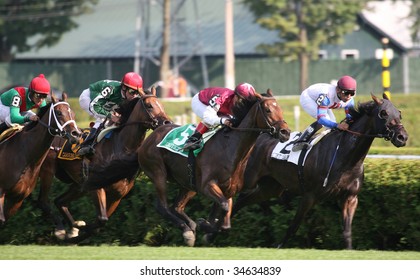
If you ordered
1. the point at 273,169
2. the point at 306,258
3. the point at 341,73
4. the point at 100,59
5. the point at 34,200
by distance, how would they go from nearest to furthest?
the point at 306,258 < the point at 273,169 < the point at 34,200 < the point at 341,73 < the point at 100,59

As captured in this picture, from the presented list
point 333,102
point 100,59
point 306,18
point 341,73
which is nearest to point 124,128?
point 333,102

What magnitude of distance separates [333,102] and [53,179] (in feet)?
10.8

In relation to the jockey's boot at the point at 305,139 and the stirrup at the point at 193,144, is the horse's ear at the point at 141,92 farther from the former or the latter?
the jockey's boot at the point at 305,139

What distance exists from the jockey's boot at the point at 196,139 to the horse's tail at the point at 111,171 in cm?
86

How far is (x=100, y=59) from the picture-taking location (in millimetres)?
41562

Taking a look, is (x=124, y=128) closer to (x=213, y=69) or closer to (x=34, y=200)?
(x=34, y=200)

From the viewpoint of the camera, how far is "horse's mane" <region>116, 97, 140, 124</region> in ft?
35.9

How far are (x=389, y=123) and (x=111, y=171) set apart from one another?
2918 mm

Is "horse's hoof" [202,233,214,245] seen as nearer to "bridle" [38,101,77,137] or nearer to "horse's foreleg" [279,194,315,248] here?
"horse's foreleg" [279,194,315,248]

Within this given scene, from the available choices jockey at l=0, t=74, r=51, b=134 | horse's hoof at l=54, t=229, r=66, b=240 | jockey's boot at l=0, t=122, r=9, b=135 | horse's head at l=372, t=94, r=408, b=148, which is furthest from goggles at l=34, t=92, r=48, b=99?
horse's head at l=372, t=94, r=408, b=148

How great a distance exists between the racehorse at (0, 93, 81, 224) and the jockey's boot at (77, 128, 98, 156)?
23.4 inches

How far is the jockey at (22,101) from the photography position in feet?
34.6

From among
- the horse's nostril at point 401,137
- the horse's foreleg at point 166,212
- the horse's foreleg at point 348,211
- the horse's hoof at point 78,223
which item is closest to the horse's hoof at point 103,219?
the horse's hoof at point 78,223

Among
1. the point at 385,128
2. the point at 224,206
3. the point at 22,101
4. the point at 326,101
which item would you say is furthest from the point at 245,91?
the point at 22,101
